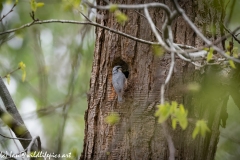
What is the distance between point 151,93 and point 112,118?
27cm

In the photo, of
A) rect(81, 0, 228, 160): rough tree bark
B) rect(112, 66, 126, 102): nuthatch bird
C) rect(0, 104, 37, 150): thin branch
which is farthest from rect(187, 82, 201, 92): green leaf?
rect(0, 104, 37, 150): thin branch

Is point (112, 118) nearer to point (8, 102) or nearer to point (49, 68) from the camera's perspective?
point (8, 102)

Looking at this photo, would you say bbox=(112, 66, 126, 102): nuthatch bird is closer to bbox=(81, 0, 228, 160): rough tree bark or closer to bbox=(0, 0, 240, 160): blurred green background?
bbox=(81, 0, 228, 160): rough tree bark

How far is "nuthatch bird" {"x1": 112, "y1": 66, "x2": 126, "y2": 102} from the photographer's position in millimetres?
2264

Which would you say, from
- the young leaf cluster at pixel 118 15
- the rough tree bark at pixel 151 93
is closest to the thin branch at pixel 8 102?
the rough tree bark at pixel 151 93

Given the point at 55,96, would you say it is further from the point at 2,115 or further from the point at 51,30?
the point at 2,115

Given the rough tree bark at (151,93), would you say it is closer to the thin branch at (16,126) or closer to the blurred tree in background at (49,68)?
the thin branch at (16,126)

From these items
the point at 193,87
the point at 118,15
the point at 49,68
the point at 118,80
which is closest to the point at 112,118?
the point at 118,80

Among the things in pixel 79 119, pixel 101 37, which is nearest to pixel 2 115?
pixel 101 37

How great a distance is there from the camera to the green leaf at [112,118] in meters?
2.14

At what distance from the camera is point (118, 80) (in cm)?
227

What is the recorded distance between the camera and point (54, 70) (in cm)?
395

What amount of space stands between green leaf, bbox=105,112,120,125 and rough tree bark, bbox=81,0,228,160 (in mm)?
43

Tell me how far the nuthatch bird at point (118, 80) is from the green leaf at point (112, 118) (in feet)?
0.32
